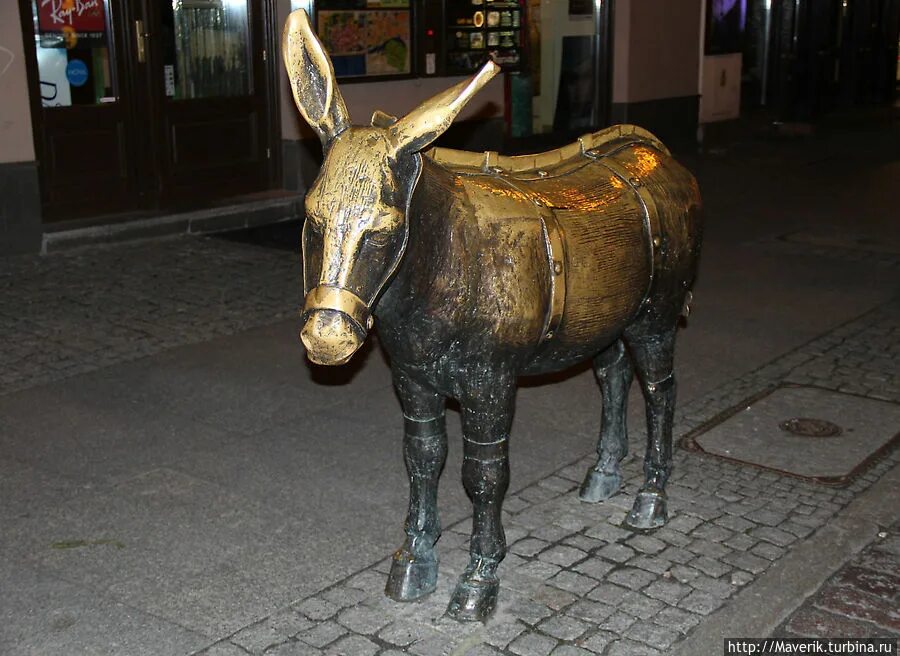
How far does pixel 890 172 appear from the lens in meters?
15.1

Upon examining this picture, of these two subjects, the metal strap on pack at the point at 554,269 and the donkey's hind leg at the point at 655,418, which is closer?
the metal strap on pack at the point at 554,269

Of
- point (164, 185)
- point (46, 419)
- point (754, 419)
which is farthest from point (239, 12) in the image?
point (754, 419)

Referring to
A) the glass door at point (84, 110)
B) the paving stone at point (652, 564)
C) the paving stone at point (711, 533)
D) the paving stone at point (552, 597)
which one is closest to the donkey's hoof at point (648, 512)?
the paving stone at point (711, 533)

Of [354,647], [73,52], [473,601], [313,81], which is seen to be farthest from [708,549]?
[73,52]

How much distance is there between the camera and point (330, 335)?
326 cm

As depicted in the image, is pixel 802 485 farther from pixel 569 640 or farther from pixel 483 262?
pixel 483 262

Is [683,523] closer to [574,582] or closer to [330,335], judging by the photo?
[574,582]

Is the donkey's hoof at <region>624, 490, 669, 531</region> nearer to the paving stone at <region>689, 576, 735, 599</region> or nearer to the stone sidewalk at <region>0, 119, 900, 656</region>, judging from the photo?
the stone sidewalk at <region>0, 119, 900, 656</region>

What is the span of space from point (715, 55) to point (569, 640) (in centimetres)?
1635

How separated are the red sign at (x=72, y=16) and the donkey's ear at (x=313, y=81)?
314 inches

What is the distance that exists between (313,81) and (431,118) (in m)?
0.44

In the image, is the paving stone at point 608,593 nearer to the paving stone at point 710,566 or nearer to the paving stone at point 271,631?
the paving stone at point 710,566

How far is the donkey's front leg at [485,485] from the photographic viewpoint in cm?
396

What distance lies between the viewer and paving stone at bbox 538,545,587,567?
4.61 metres
